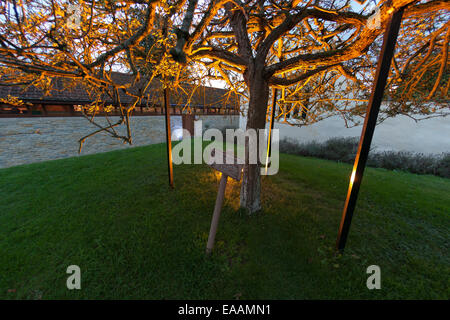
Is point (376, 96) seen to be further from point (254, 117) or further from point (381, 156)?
point (381, 156)

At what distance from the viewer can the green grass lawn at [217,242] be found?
2139 millimetres

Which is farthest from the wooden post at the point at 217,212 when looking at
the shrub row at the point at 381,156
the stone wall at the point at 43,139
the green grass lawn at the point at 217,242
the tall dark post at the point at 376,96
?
the shrub row at the point at 381,156

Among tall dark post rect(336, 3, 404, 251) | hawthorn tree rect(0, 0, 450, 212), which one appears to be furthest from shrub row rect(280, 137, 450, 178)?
tall dark post rect(336, 3, 404, 251)

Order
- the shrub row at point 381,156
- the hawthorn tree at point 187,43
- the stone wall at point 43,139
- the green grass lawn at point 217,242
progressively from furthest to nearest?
1. the shrub row at point 381,156
2. the stone wall at point 43,139
3. the green grass lawn at point 217,242
4. the hawthorn tree at point 187,43

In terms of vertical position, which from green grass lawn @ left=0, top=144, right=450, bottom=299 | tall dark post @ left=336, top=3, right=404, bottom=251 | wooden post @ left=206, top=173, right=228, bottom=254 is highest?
tall dark post @ left=336, top=3, right=404, bottom=251

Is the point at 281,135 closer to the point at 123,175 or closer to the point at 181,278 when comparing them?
the point at 123,175

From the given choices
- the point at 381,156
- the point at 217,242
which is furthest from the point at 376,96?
the point at 381,156

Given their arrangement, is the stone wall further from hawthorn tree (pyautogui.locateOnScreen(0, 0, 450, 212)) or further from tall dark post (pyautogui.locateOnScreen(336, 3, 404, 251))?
tall dark post (pyautogui.locateOnScreen(336, 3, 404, 251))

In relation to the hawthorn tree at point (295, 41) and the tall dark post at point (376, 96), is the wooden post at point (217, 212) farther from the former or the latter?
the tall dark post at point (376, 96)

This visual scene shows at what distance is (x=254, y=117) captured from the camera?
3.09m

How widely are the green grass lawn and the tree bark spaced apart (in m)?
0.37

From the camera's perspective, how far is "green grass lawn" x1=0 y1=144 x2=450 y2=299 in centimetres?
214

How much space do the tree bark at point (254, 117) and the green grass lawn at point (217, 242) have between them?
373 millimetres
